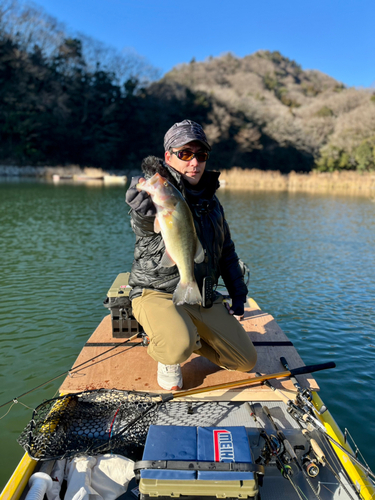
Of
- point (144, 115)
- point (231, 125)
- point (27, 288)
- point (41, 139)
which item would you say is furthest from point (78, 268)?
point (231, 125)

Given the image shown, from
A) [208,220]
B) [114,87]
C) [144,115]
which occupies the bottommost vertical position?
[208,220]

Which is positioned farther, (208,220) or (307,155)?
(307,155)

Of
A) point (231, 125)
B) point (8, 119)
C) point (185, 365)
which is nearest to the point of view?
point (185, 365)

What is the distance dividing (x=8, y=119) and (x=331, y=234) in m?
42.7

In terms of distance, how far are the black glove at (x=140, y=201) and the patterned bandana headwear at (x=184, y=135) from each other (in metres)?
0.64

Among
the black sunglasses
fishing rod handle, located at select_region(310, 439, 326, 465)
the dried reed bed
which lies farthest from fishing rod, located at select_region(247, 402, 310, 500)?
the dried reed bed

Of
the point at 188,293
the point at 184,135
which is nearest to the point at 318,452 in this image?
the point at 188,293

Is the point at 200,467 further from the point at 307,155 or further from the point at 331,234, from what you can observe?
the point at 307,155

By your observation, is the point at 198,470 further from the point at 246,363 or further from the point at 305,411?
the point at 246,363

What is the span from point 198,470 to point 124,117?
180 ft

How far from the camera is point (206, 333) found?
3.39 m

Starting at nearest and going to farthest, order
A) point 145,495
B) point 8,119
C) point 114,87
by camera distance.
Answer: point 145,495, point 8,119, point 114,87

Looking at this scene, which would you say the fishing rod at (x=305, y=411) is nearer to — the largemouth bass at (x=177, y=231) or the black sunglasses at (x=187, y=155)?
the largemouth bass at (x=177, y=231)

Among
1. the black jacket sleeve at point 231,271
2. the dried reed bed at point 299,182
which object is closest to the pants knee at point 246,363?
the black jacket sleeve at point 231,271
